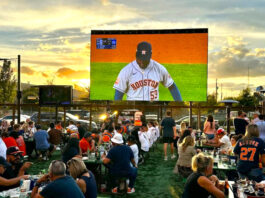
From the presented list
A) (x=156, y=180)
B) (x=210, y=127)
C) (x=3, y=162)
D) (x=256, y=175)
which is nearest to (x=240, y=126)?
(x=210, y=127)

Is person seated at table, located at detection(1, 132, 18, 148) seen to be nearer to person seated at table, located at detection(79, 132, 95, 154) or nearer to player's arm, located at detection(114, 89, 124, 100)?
person seated at table, located at detection(79, 132, 95, 154)

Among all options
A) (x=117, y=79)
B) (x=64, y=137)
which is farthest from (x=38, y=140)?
(x=117, y=79)

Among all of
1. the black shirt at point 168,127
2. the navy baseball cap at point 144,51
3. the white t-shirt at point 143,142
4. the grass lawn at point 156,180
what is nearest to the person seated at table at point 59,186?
the grass lawn at point 156,180

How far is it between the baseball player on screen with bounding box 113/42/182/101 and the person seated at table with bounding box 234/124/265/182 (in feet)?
37.5

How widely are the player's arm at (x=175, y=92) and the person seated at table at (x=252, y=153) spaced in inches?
449

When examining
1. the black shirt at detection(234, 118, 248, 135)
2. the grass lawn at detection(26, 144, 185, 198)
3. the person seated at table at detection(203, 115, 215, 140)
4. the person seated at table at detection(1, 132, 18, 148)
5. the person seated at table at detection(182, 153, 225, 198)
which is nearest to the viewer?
the person seated at table at detection(182, 153, 225, 198)

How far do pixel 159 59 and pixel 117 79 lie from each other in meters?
2.63

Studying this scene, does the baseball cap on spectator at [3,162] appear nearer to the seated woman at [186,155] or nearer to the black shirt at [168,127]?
the seated woman at [186,155]

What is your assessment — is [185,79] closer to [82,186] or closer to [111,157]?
[111,157]

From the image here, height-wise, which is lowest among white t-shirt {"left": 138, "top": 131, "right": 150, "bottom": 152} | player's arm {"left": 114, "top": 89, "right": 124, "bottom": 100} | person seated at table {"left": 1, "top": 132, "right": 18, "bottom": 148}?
white t-shirt {"left": 138, "top": 131, "right": 150, "bottom": 152}

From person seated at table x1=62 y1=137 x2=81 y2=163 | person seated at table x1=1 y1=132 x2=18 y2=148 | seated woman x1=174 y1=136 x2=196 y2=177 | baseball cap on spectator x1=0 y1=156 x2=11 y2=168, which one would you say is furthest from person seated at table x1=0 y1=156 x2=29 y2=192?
person seated at table x1=1 y1=132 x2=18 y2=148

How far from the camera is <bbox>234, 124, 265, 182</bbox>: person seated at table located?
19.9ft

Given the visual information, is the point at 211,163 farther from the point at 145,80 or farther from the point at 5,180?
the point at 145,80

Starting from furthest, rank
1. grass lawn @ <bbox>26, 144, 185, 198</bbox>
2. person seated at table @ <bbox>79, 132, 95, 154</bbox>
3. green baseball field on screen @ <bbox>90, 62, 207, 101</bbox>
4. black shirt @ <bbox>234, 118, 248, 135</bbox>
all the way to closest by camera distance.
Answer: green baseball field on screen @ <bbox>90, 62, 207, 101</bbox>
black shirt @ <bbox>234, 118, 248, 135</bbox>
person seated at table @ <bbox>79, 132, 95, 154</bbox>
grass lawn @ <bbox>26, 144, 185, 198</bbox>
